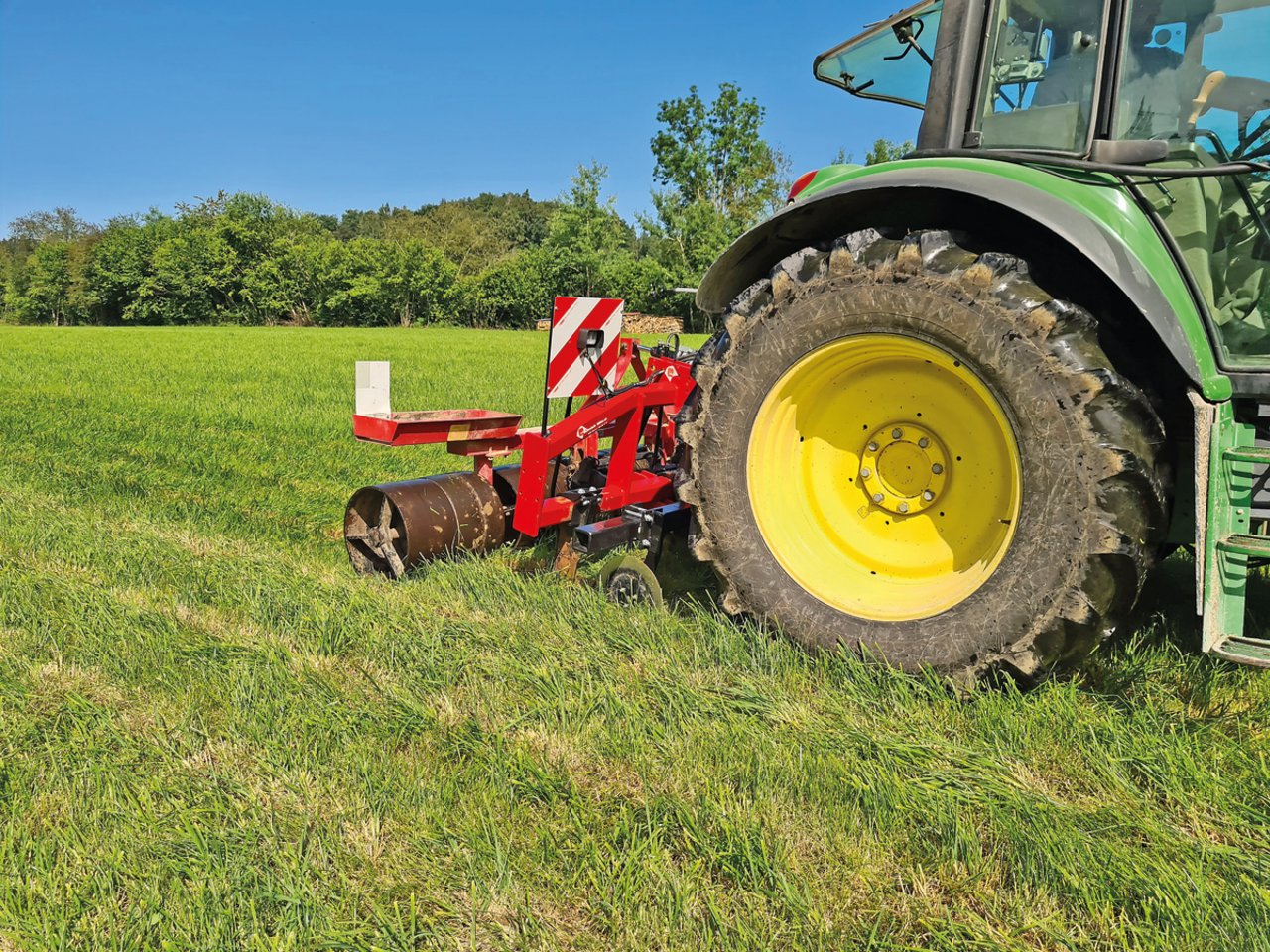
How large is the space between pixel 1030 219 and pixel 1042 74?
28.5 inches

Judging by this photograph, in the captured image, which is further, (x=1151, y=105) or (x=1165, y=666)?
(x=1165, y=666)

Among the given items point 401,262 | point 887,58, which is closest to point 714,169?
point 401,262

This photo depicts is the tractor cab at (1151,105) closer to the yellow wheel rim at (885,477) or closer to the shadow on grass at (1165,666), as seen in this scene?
the yellow wheel rim at (885,477)

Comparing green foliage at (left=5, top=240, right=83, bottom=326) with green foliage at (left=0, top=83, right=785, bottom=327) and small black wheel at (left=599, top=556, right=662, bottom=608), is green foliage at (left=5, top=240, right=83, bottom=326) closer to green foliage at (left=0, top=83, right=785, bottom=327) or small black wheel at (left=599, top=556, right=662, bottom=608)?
green foliage at (left=0, top=83, right=785, bottom=327)

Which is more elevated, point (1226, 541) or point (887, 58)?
point (887, 58)

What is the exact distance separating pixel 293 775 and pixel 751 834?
1.20m

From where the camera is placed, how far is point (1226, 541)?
2.32 metres

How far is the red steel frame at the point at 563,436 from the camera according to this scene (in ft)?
13.0

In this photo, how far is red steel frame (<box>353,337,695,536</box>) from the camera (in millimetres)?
3965

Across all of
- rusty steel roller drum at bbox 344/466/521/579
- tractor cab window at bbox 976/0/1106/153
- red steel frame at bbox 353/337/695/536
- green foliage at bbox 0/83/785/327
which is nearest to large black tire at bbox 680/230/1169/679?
tractor cab window at bbox 976/0/1106/153

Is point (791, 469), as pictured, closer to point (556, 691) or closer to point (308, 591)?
point (556, 691)

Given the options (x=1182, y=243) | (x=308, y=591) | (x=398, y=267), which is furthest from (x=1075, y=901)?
(x=398, y=267)

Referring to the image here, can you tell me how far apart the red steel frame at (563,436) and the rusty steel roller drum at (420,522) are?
22 centimetres

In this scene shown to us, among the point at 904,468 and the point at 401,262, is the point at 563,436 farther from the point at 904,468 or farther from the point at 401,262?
the point at 401,262
